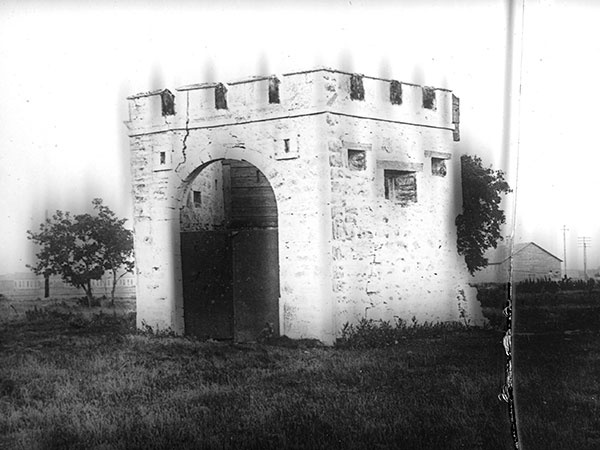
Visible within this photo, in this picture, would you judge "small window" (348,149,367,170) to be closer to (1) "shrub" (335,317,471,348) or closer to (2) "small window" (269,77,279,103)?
(2) "small window" (269,77,279,103)

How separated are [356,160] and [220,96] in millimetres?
863

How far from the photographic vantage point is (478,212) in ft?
12.9

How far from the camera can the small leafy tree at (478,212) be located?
152 inches

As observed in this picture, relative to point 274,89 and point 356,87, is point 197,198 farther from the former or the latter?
point 356,87

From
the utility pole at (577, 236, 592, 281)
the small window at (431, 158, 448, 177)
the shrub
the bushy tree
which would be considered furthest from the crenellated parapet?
the shrub

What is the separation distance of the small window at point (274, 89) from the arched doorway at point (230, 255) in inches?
17.4

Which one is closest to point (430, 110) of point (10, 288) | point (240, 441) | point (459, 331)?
point (459, 331)

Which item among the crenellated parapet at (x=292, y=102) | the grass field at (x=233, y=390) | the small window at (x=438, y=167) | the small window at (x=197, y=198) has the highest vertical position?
the crenellated parapet at (x=292, y=102)

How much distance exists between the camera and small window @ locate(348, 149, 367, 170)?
12.5 feet

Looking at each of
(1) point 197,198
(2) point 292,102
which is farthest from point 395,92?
(1) point 197,198

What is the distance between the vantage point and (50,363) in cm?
385

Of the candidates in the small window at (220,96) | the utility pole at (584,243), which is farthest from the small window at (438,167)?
the small window at (220,96)

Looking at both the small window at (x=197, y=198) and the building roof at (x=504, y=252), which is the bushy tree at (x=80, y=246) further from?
the building roof at (x=504, y=252)

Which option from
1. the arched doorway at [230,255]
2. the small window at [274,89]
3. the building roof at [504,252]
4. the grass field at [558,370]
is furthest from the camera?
the arched doorway at [230,255]
